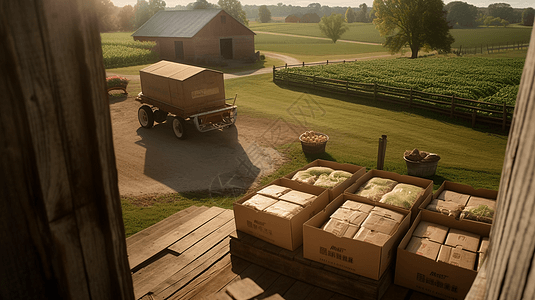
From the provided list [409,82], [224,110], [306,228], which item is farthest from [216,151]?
[409,82]

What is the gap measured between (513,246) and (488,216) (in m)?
5.18

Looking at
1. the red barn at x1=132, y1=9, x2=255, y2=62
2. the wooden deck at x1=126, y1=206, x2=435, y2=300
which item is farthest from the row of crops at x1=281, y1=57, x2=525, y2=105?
the wooden deck at x1=126, y1=206, x2=435, y2=300

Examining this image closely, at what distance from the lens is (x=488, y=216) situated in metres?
5.01

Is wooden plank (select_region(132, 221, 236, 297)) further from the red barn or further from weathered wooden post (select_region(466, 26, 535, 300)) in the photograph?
the red barn

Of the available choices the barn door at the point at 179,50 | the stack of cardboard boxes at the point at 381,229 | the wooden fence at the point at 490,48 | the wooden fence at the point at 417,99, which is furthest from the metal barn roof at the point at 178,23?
the wooden fence at the point at 490,48

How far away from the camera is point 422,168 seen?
10500mm

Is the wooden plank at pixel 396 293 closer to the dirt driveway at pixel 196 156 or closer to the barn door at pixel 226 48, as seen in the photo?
the dirt driveway at pixel 196 156

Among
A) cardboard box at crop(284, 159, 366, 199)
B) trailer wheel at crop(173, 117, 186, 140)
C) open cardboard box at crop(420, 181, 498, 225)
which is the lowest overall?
trailer wheel at crop(173, 117, 186, 140)

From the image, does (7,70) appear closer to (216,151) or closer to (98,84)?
(98,84)

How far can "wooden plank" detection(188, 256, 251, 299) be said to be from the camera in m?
4.52

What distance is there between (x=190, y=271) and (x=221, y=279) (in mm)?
503

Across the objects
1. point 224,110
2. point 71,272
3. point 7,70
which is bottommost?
point 224,110

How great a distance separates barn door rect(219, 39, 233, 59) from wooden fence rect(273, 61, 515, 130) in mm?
17013

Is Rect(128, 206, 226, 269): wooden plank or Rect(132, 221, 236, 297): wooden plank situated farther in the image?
Rect(128, 206, 226, 269): wooden plank
